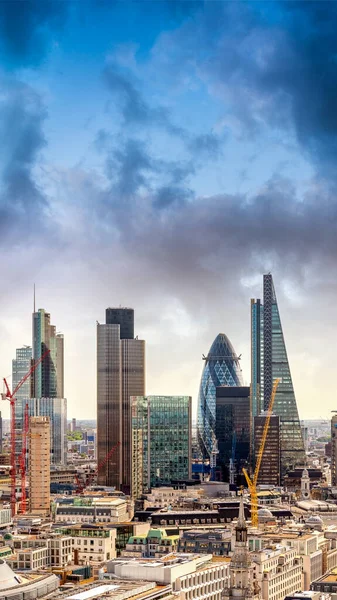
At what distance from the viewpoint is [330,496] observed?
126875 mm

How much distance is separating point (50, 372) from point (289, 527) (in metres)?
105

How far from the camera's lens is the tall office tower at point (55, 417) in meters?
183

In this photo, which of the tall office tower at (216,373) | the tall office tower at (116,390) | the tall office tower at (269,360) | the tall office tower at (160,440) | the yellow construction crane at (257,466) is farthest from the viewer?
the tall office tower at (216,373)

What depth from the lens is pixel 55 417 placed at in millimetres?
184750

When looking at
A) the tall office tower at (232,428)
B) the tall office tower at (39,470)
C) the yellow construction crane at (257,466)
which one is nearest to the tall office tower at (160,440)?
the yellow construction crane at (257,466)

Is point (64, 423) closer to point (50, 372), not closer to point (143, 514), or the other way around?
point (50, 372)

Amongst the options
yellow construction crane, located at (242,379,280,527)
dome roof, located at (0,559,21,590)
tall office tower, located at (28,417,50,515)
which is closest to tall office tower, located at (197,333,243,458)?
yellow construction crane, located at (242,379,280,527)

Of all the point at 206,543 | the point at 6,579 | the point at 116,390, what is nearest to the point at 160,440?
the point at 116,390

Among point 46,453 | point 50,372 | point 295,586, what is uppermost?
Answer: point 50,372

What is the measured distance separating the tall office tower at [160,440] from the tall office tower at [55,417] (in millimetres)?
49686

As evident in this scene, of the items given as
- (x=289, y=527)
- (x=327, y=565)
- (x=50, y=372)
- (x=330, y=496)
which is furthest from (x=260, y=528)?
(x=50, y=372)

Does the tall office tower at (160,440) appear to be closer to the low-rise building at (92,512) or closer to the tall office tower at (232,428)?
the tall office tower at (232,428)

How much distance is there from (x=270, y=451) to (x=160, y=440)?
21196 mm

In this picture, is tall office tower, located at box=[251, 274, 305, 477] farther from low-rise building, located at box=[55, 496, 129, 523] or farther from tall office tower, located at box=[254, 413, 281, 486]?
low-rise building, located at box=[55, 496, 129, 523]
